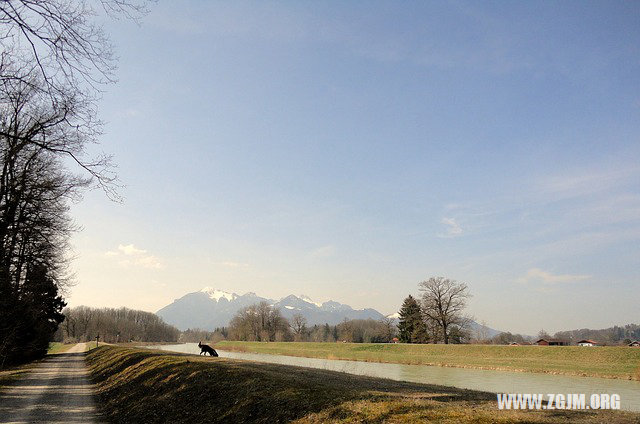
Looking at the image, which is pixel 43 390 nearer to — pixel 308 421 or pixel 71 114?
pixel 308 421

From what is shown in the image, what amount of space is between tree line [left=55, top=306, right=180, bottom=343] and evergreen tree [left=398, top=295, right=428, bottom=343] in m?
60.6

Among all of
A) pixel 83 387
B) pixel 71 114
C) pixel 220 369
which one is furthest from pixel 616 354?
pixel 71 114

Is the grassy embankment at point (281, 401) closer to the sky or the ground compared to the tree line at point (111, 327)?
closer to the sky

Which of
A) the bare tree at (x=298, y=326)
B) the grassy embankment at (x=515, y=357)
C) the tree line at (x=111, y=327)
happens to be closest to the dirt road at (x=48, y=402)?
the grassy embankment at (x=515, y=357)

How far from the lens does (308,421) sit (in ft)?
30.8

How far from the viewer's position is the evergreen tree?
228ft

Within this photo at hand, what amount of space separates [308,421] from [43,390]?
55.2 feet

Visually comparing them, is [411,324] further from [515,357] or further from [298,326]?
[298,326]

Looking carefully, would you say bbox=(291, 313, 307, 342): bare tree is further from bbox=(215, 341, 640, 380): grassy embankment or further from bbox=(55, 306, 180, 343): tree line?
bbox=(215, 341, 640, 380): grassy embankment

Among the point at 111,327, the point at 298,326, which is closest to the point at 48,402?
the point at 298,326

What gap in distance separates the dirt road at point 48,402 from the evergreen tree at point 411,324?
186ft

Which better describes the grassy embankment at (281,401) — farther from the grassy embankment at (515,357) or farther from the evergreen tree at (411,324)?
the evergreen tree at (411,324)

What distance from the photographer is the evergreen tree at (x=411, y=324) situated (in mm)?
69625

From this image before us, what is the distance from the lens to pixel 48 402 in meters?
16.0
